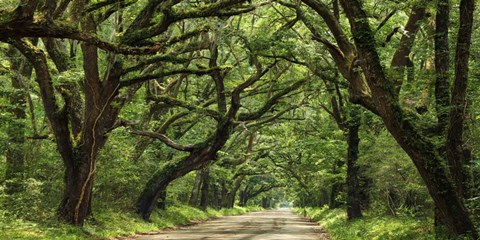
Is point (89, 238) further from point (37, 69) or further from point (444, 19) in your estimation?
point (444, 19)

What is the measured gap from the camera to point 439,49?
1021cm

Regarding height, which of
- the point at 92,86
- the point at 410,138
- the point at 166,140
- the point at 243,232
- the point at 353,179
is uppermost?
the point at 92,86

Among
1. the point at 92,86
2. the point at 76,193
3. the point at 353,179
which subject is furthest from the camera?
the point at 353,179

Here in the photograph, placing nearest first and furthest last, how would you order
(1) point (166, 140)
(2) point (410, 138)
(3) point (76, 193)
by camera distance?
(2) point (410, 138) < (3) point (76, 193) < (1) point (166, 140)

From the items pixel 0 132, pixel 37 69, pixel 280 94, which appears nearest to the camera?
pixel 37 69

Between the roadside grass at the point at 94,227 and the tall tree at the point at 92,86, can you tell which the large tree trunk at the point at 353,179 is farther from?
the tall tree at the point at 92,86

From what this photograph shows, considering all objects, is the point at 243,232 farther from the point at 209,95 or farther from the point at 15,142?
the point at 15,142

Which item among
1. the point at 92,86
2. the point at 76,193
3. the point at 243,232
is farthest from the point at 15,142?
the point at 243,232

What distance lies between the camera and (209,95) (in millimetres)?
26297

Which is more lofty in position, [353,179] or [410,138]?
[353,179]

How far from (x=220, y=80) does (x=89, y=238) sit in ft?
28.2

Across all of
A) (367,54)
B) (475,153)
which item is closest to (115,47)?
(367,54)

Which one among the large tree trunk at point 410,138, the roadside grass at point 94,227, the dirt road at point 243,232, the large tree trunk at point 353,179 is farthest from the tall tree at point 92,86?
the large tree trunk at point 353,179

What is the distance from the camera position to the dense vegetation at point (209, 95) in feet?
31.1
